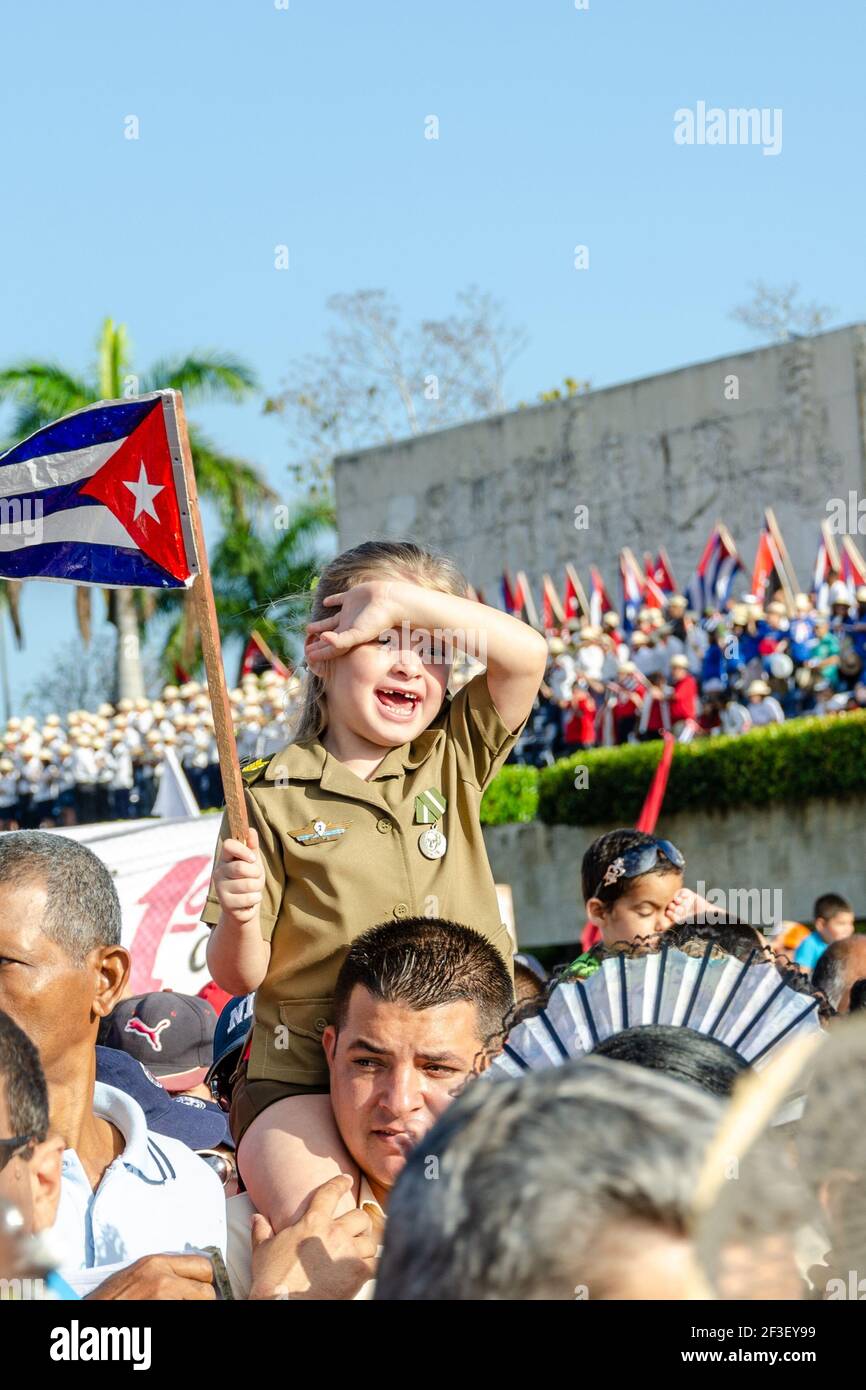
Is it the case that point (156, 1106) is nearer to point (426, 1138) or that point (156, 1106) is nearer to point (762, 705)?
point (426, 1138)

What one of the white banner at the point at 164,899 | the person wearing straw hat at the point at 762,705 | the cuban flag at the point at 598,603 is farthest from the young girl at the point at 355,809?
the cuban flag at the point at 598,603

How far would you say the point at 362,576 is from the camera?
328cm

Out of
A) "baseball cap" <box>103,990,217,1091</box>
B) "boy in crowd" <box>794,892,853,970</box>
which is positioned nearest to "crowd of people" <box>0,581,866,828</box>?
"boy in crowd" <box>794,892,853,970</box>

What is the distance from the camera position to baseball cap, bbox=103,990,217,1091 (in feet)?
15.0

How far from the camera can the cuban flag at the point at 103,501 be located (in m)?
2.90

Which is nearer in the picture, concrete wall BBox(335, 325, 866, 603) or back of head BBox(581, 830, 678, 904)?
back of head BBox(581, 830, 678, 904)

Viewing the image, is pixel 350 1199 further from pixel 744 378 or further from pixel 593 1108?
→ pixel 744 378

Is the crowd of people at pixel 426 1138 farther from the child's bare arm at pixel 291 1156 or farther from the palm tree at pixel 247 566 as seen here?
the palm tree at pixel 247 566

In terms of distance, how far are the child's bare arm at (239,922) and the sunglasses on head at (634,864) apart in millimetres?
1702

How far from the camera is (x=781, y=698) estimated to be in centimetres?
1947

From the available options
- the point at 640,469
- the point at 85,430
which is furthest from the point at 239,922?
the point at 640,469

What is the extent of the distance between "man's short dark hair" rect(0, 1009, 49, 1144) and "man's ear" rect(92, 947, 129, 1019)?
774 millimetres

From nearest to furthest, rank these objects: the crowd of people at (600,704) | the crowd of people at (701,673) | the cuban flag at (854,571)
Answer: the crowd of people at (701,673) < the crowd of people at (600,704) < the cuban flag at (854,571)

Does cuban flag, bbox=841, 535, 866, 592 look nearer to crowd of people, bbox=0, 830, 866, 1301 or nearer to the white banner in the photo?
the white banner
